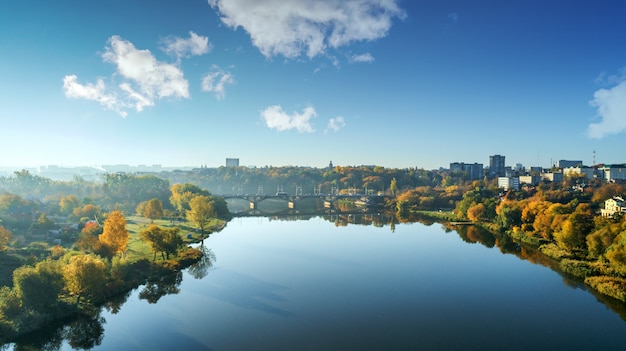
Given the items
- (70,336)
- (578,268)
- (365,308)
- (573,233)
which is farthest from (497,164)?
(70,336)

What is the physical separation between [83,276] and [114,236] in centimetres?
862

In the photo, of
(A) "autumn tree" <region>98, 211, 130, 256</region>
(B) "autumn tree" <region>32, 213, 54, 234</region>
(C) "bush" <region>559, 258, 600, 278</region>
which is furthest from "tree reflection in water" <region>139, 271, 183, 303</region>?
(C) "bush" <region>559, 258, 600, 278</region>

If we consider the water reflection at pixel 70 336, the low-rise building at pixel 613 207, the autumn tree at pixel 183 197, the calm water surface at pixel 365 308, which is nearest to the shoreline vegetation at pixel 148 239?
the autumn tree at pixel 183 197

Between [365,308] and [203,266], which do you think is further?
[203,266]

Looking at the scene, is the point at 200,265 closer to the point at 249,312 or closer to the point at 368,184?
the point at 249,312

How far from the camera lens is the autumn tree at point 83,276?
22.0 meters

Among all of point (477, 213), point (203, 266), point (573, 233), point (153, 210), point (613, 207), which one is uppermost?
point (613, 207)

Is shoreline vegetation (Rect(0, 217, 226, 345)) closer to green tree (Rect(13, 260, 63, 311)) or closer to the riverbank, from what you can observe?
green tree (Rect(13, 260, 63, 311))

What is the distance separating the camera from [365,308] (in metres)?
23.0

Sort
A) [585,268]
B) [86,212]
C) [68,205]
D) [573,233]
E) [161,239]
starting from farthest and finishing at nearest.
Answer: [68,205] → [86,212] → [573,233] → [161,239] → [585,268]

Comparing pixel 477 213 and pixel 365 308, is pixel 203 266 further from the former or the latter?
pixel 477 213

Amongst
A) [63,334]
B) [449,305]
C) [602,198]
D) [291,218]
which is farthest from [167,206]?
[602,198]

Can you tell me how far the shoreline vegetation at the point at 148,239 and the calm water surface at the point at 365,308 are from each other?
1974mm

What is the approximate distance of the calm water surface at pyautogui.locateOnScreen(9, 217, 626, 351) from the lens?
61.3 feet
